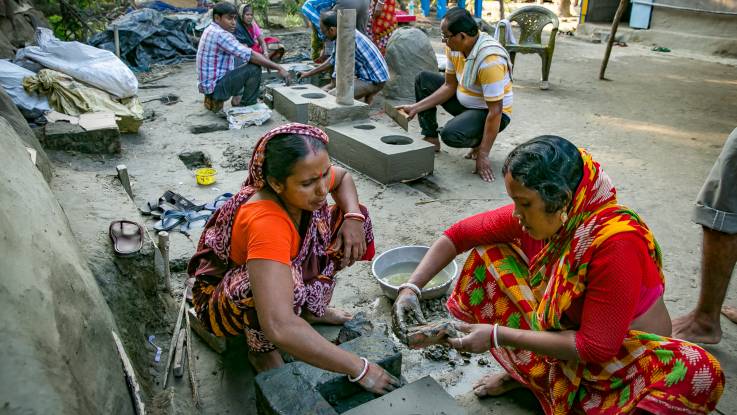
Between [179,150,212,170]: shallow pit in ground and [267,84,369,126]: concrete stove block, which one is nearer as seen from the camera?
[179,150,212,170]: shallow pit in ground

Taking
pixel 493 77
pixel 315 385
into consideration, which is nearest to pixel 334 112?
pixel 493 77

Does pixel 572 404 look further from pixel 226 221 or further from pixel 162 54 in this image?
pixel 162 54

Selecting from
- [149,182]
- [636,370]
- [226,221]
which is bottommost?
[149,182]

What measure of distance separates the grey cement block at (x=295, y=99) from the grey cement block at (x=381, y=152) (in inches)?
31.4

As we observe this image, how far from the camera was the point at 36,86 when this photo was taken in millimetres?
5020

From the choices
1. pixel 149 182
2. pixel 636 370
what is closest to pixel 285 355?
pixel 636 370

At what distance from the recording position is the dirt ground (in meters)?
2.60

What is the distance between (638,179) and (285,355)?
11.6ft

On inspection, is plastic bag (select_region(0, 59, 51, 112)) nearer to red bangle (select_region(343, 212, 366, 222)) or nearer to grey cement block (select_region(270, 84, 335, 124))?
grey cement block (select_region(270, 84, 335, 124))

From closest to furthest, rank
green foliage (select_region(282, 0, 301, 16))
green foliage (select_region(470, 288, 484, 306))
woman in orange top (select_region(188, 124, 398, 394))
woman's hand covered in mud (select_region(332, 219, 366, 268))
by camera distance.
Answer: woman in orange top (select_region(188, 124, 398, 394)) < green foliage (select_region(470, 288, 484, 306)) < woman's hand covered in mud (select_region(332, 219, 366, 268)) < green foliage (select_region(282, 0, 301, 16))

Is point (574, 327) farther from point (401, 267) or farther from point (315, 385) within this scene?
point (401, 267)

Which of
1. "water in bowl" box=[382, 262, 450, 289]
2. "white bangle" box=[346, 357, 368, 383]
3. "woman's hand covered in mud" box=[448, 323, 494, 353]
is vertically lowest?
"water in bowl" box=[382, 262, 450, 289]

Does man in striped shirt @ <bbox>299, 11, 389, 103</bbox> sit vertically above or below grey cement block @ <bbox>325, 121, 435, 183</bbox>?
above

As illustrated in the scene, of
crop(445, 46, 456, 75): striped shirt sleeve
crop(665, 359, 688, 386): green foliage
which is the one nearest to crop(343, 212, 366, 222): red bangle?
crop(665, 359, 688, 386): green foliage
